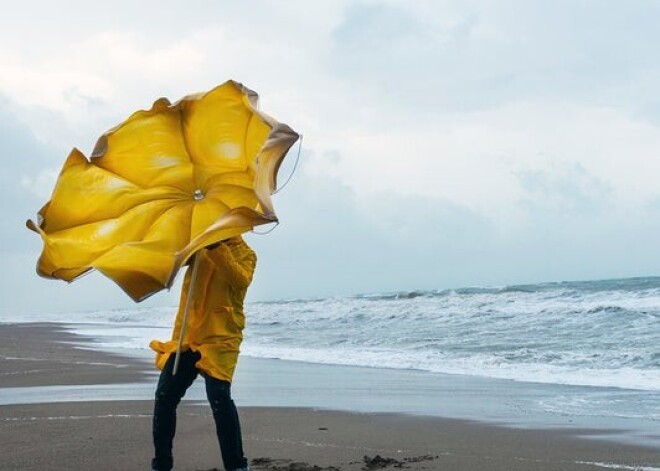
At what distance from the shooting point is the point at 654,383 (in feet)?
35.4

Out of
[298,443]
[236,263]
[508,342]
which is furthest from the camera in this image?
[508,342]

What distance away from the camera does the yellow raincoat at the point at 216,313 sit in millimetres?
4387

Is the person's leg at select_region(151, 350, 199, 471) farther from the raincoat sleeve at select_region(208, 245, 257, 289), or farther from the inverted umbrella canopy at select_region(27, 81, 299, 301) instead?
the inverted umbrella canopy at select_region(27, 81, 299, 301)

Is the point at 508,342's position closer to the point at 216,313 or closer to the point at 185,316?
the point at 216,313

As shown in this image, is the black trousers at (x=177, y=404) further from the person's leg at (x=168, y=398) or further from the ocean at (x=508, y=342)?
the ocean at (x=508, y=342)

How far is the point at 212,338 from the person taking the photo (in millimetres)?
4398

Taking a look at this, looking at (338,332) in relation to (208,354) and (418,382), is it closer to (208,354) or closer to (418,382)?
(418,382)

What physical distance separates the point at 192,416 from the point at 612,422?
3626 millimetres

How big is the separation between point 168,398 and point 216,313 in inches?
20.2

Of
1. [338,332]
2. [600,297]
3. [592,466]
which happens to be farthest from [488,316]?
[592,466]

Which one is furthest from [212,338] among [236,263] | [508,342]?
[508,342]

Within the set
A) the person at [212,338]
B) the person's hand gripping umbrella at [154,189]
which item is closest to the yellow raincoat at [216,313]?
the person at [212,338]

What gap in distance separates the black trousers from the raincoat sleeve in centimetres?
44

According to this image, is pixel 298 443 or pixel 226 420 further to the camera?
pixel 298 443
